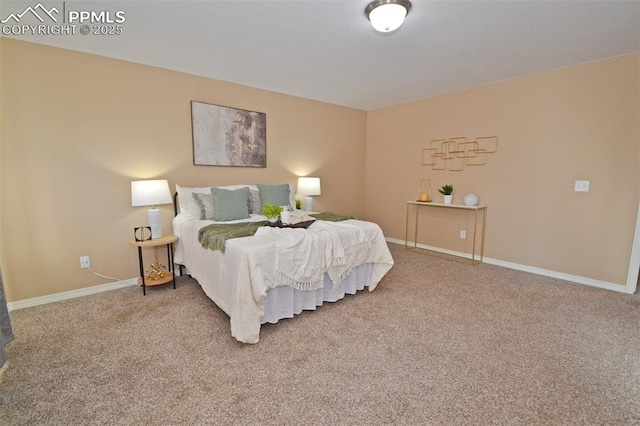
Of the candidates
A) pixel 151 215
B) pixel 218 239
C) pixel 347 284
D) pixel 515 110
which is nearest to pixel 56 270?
pixel 151 215

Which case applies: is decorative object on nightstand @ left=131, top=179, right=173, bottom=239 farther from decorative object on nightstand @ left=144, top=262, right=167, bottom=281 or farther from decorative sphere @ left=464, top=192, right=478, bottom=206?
decorative sphere @ left=464, top=192, right=478, bottom=206

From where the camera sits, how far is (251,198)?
3.62m

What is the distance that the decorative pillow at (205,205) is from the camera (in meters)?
3.21

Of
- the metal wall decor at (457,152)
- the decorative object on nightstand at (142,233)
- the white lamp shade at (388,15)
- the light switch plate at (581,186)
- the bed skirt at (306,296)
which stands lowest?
the bed skirt at (306,296)

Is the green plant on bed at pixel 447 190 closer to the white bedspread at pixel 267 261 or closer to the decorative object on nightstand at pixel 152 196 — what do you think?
the white bedspread at pixel 267 261

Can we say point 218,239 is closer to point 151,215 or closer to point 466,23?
point 151,215

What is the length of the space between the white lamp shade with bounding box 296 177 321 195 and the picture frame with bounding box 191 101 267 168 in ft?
2.05

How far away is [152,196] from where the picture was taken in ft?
9.65

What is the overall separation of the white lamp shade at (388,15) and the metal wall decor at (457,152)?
2.60 metres

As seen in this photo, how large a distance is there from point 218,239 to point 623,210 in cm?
416

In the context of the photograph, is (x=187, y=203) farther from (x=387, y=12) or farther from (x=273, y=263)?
(x=387, y=12)

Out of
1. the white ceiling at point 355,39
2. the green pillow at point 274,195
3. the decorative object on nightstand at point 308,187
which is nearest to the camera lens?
the white ceiling at point 355,39

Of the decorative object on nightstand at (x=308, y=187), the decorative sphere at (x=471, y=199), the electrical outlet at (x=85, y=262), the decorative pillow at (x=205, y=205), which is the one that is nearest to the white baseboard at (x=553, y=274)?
the decorative sphere at (x=471, y=199)

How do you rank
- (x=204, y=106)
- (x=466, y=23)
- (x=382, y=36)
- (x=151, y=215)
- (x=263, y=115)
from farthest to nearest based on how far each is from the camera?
(x=263, y=115)
(x=204, y=106)
(x=151, y=215)
(x=382, y=36)
(x=466, y=23)
